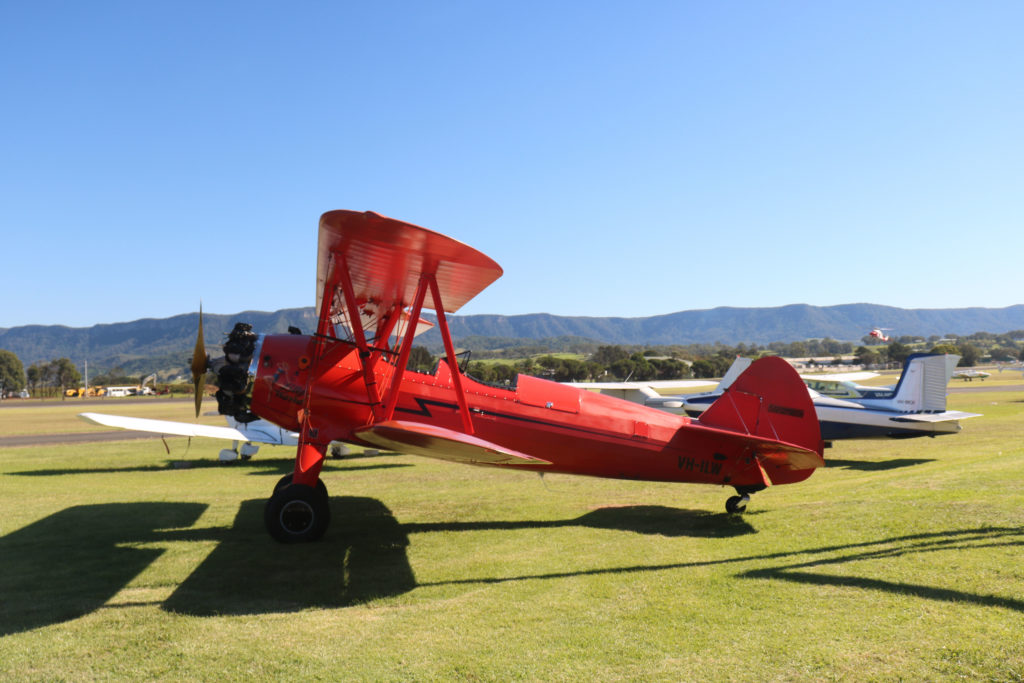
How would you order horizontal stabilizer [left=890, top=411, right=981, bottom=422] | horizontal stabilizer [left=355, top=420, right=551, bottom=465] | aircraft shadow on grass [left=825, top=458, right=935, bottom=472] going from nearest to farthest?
horizontal stabilizer [left=355, top=420, right=551, bottom=465], aircraft shadow on grass [left=825, top=458, right=935, bottom=472], horizontal stabilizer [left=890, top=411, right=981, bottom=422]

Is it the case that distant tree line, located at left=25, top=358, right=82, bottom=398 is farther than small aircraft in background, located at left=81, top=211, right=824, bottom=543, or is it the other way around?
distant tree line, located at left=25, top=358, right=82, bottom=398

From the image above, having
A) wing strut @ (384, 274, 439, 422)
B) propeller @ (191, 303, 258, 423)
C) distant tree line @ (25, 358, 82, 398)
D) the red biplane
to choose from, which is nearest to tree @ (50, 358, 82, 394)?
distant tree line @ (25, 358, 82, 398)

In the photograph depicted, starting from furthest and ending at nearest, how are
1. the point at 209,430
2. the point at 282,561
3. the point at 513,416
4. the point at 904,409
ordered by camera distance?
the point at 904,409 < the point at 209,430 < the point at 513,416 < the point at 282,561

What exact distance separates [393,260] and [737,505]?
17.3 feet

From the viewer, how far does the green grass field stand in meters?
3.72

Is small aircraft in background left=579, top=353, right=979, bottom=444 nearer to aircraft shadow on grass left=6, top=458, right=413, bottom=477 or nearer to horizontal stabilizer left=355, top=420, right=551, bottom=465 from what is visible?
aircraft shadow on grass left=6, top=458, right=413, bottom=477

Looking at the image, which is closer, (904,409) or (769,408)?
(769,408)

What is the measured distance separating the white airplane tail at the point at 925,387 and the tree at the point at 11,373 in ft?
441

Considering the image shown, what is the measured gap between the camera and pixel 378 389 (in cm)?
722

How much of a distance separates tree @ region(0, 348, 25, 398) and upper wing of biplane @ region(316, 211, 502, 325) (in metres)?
132

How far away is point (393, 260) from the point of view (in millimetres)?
6699

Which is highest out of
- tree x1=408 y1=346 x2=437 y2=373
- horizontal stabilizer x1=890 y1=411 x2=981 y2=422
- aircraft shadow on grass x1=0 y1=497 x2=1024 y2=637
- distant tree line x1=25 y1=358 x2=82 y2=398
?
tree x1=408 y1=346 x2=437 y2=373

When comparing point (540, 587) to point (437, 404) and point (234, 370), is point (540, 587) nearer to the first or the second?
point (437, 404)

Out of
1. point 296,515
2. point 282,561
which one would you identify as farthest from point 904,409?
point 282,561
